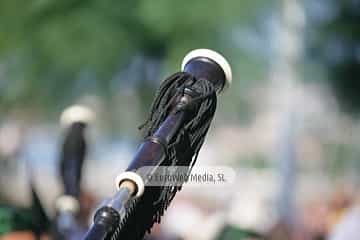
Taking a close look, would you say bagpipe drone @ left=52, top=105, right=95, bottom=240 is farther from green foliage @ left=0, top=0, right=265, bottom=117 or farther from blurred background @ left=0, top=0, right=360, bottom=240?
green foliage @ left=0, top=0, right=265, bottom=117

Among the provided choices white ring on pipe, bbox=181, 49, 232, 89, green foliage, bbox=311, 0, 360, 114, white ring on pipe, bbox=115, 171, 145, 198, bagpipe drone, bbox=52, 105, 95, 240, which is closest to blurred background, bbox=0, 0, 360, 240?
green foliage, bbox=311, 0, 360, 114

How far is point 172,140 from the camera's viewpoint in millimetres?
1119

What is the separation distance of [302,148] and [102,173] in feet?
4.07

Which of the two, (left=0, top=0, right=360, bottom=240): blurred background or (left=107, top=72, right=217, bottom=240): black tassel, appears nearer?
(left=107, top=72, right=217, bottom=240): black tassel

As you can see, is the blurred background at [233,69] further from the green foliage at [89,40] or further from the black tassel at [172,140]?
the black tassel at [172,140]

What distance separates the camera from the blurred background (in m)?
5.14

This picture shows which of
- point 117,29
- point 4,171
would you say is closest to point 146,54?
point 117,29

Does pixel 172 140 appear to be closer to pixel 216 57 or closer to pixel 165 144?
pixel 165 144

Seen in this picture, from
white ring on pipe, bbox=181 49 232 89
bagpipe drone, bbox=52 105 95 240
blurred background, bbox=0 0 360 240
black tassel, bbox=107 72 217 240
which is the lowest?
black tassel, bbox=107 72 217 240

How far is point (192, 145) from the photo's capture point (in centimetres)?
117

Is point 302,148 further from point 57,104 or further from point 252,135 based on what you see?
point 57,104

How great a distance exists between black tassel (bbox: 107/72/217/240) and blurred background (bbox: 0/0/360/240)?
3.72 metres

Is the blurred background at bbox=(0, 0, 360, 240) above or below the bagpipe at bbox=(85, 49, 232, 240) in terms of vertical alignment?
above

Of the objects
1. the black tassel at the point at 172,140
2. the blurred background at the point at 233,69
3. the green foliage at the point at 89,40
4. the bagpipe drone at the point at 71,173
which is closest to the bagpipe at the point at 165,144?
the black tassel at the point at 172,140
